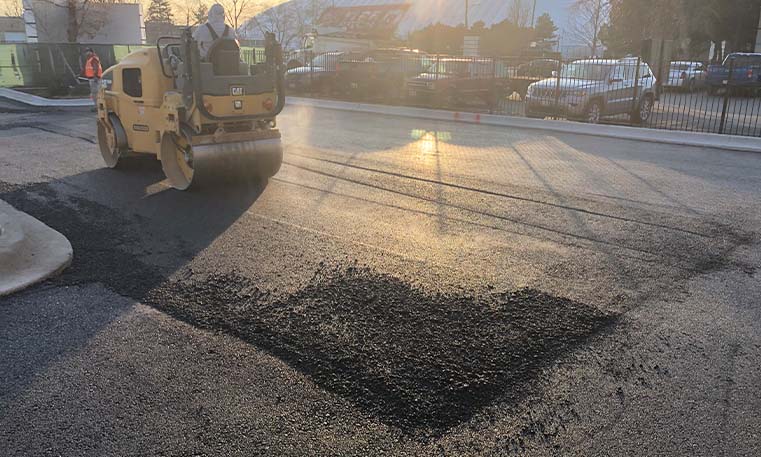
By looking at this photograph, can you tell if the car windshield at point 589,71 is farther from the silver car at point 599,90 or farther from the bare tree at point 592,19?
the bare tree at point 592,19

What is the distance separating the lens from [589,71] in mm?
16766

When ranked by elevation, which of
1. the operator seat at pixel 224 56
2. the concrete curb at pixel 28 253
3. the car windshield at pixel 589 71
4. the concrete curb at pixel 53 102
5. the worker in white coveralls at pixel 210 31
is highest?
the worker in white coveralls at pixel 210 31

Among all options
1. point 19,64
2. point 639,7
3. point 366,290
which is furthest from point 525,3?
point 366,290

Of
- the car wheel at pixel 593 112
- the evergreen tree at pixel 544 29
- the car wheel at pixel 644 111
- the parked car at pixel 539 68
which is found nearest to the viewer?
the car wheel at pixel 593 112

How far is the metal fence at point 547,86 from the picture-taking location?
16750mm

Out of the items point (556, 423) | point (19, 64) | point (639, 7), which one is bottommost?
point (556, 423)

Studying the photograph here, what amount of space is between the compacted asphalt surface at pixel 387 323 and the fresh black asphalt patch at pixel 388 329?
0.02 metres

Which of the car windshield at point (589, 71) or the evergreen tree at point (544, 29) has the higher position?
the evergreen tree at point (544, 29)

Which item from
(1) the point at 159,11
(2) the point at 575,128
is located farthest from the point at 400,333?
(1) the point at 159,11

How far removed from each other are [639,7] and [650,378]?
39886 millimetres

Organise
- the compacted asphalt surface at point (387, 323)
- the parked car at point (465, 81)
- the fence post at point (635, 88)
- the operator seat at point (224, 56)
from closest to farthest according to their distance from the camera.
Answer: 1. the compacted asphalt surface at point (387, 323)
2. the operator seat at point (224, 56)
3. the fence post at point (635, 88)
4. the parked car at point (465, 81)

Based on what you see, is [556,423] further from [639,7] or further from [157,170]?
[639,7]

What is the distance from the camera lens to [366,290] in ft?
17.1

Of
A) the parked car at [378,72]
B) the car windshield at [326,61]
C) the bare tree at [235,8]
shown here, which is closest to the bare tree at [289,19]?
the bare tree at [235,8]
